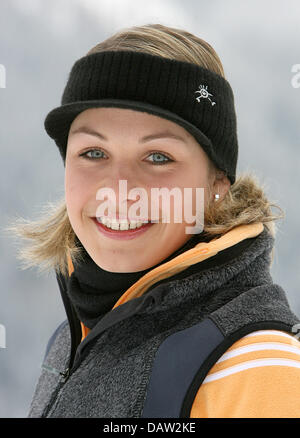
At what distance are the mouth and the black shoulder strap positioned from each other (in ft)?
1.27

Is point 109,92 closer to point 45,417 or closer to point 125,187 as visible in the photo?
point 125,187

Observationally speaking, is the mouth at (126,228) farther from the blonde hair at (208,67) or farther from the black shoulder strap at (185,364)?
the black shoulder strap at (185,364)

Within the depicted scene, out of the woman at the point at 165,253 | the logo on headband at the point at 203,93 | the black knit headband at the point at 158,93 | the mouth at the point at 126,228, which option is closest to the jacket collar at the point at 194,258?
the woman at the point at 165,253

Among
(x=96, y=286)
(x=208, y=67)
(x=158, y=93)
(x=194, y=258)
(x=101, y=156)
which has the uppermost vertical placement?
(x=208, y=67)

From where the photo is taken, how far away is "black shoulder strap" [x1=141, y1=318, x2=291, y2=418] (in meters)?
1.10

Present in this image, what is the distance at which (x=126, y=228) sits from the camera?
1494 mm

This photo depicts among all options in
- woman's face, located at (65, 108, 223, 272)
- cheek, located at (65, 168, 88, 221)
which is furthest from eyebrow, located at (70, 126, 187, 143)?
cheek, located at (65, 168, 88, 221)

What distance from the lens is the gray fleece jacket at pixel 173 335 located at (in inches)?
44.7

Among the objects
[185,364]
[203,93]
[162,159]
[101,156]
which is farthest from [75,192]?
[185,364]

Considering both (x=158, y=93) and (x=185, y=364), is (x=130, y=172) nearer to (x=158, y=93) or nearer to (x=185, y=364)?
(x=158, y=93)

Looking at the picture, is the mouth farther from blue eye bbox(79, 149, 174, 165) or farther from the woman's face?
blue eye bbox(79, 149, 174, 165)

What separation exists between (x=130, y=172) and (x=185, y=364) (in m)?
0.59

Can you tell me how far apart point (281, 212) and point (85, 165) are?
72 cm
